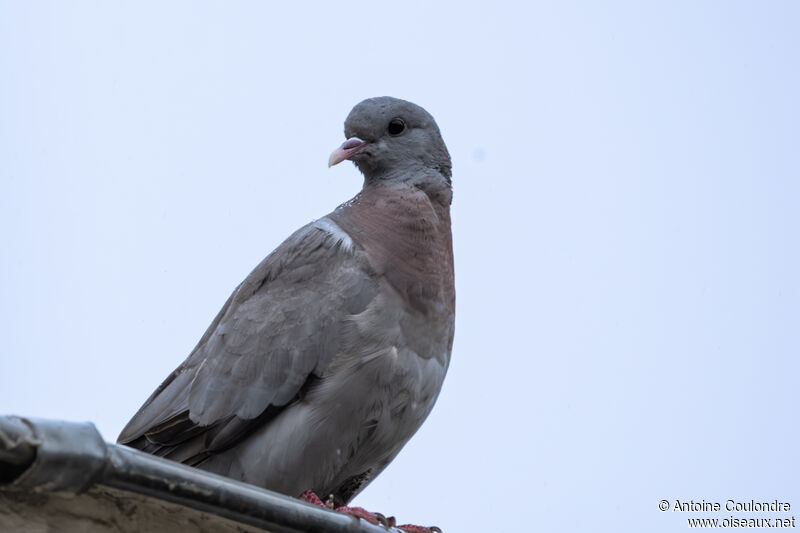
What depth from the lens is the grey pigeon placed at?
5141mm

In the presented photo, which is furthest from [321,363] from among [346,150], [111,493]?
[111,493]

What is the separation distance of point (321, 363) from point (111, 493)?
2.43 metres

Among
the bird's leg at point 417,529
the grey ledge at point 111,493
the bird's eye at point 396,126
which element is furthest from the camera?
the bird's eye at point 396,126

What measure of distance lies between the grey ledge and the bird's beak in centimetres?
322

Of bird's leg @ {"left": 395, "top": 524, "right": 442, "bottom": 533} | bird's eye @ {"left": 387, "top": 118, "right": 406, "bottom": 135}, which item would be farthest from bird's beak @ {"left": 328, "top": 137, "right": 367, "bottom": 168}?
bird's leg @ {"left": 395, "top": 524, "right": 442, "bottom": 533}

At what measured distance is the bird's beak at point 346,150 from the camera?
6.16 meters

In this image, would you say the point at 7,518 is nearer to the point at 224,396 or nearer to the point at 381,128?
the point at 224,396

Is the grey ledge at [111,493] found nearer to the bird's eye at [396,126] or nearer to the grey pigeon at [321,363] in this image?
the grey pigeon at [321,363]

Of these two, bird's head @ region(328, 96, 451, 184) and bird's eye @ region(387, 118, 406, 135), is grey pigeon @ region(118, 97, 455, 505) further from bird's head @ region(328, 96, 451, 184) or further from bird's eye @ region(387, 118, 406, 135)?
bird's eye @ region(387, 118, 406, 135)

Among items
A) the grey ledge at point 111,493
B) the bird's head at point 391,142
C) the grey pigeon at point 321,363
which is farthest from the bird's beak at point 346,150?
the grey ledge at point 111,493

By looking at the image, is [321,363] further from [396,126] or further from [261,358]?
[396,126]

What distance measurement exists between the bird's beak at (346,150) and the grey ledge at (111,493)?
10.6 feet

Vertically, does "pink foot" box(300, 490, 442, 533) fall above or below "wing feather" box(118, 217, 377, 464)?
below

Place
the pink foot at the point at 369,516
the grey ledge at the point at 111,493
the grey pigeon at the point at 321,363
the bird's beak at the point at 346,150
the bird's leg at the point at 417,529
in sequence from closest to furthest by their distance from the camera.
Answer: the grey ledge at the point at 111,493, the pink foot at the point at 369,516, the bird's leg at the point at 417,529, the grey pigeon at the point at 321,363, the bird's beak at the point at 346,150
